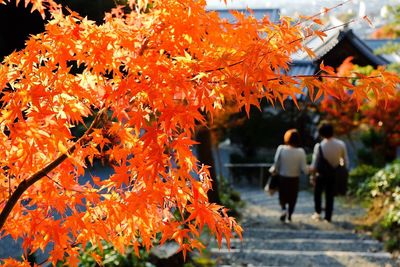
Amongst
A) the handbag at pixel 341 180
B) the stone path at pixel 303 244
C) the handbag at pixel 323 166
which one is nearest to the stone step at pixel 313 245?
the stone path at pixel 303 244

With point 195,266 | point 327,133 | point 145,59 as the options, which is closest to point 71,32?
point 145,59

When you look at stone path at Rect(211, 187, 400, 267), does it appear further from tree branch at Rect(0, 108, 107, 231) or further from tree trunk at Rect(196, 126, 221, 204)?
tree branch at Rect(0, 108, 107, 231)

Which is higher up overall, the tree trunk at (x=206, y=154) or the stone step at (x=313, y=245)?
the tree trunk at (x=206, y=154)

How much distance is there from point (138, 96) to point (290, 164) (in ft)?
18.8

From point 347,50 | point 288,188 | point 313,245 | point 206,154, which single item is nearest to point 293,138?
point 288,188

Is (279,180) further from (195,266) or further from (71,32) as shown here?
(71,32)

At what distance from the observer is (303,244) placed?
23.9 feet

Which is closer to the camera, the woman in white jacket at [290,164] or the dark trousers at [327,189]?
the woman in white jacket at [290,164]

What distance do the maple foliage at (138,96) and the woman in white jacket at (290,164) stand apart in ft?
16.3

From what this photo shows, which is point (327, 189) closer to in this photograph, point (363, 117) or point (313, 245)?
point (313, 245)

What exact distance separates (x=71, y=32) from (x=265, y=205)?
9.67 meters

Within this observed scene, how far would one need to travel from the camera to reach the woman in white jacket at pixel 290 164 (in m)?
7.92

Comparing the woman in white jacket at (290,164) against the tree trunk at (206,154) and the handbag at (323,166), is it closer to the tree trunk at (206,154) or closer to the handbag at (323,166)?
the handbag at (323,166)

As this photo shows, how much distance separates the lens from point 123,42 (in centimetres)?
274
